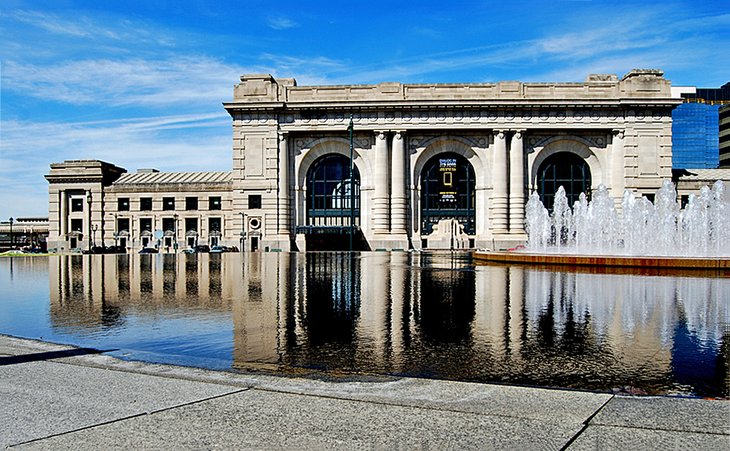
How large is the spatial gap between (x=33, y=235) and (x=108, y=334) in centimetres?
12185

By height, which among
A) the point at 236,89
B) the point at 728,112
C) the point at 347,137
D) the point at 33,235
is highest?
the point at 728,112

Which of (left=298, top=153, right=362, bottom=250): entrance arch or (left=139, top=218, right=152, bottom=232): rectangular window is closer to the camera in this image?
(left=298, top=153, right=362, bottom=250): entrance arch

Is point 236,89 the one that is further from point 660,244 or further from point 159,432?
point 159,432

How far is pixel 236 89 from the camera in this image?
62094mm

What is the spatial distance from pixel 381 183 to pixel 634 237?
26.5 meters

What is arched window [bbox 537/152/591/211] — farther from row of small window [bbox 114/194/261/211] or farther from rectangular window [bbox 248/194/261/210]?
row of small window [bbox 114/194/261/211]

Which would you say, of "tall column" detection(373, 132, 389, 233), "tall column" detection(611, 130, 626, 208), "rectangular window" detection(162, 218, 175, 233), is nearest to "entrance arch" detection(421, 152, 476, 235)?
"tall column" detection(373, 132, 389, 233)

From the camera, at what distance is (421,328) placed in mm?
10891

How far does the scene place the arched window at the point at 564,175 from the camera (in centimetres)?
6288

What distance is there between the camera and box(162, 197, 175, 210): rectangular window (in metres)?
71.0

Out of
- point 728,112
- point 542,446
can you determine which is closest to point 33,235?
point 542,446

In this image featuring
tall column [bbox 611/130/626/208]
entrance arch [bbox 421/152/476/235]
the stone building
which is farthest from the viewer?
entrance arch [bbox 421/152/476/235]

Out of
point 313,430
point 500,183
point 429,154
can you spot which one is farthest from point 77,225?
point 313,430

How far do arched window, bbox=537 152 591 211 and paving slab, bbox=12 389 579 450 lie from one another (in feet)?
198
